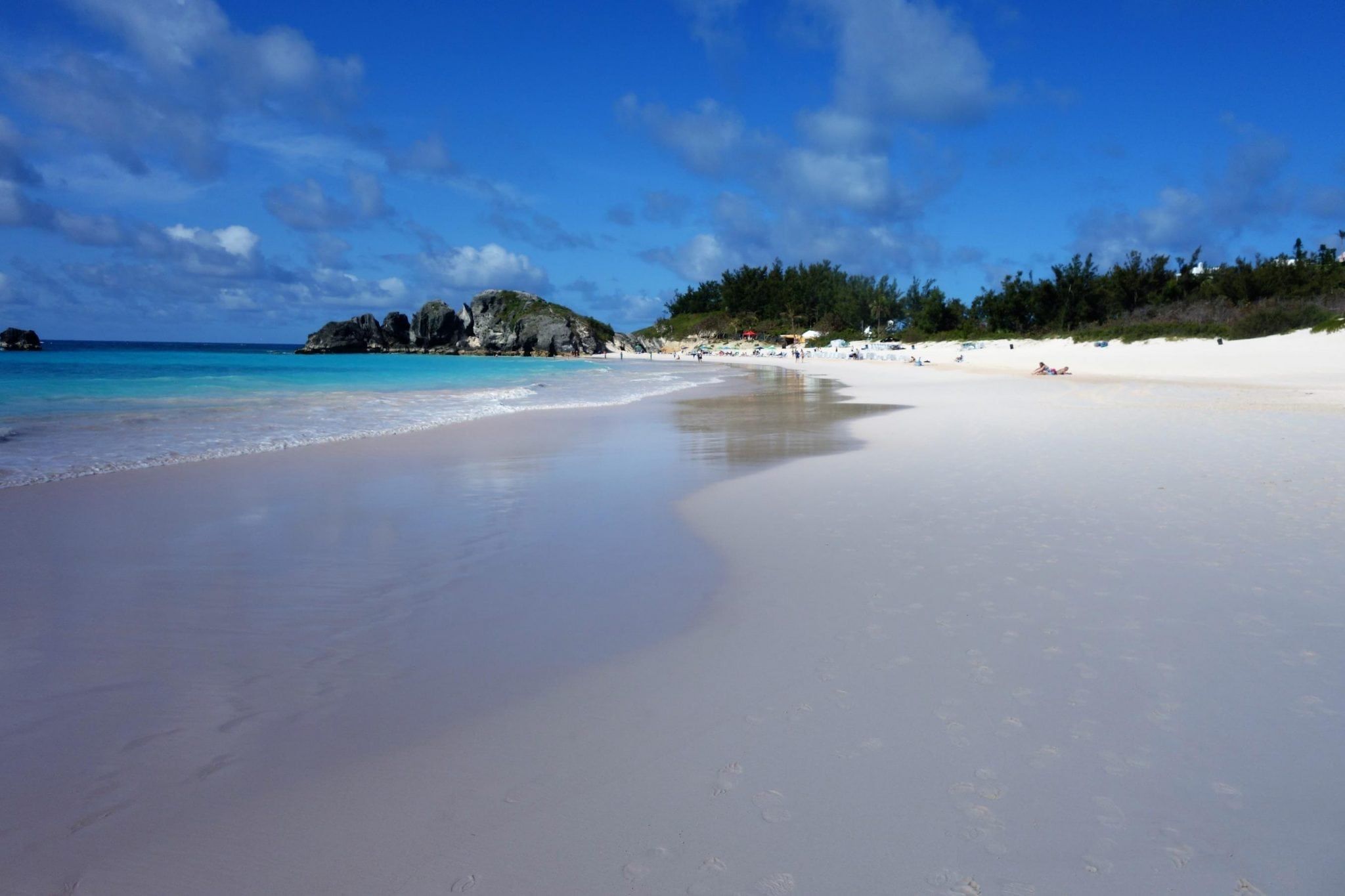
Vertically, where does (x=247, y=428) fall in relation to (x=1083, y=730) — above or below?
above

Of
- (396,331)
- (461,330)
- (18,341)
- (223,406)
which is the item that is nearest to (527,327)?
(461,330)

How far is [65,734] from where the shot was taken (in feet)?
11.6

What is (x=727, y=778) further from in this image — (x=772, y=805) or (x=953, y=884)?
(x=953, y=884)

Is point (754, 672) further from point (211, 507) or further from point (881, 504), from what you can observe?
point (211, 507)

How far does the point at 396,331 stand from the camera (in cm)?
12450

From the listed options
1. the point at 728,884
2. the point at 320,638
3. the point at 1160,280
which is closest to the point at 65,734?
the point at 320,638

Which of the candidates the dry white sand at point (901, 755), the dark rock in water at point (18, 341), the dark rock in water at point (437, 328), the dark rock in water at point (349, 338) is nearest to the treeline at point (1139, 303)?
the dry white sand at point (901, 755)

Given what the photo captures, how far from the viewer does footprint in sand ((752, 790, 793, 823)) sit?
9.30 feet

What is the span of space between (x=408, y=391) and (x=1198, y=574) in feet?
101

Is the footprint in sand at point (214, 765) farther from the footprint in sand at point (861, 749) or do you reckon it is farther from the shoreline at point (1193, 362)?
the shoreline at point (1193, 362)

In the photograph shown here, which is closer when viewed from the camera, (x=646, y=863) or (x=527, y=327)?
(x=646, y=863)

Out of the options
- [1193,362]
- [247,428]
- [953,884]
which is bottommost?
[953,884]

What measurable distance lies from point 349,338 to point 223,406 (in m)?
107

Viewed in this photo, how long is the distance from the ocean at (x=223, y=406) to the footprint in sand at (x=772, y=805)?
36.8 feet
